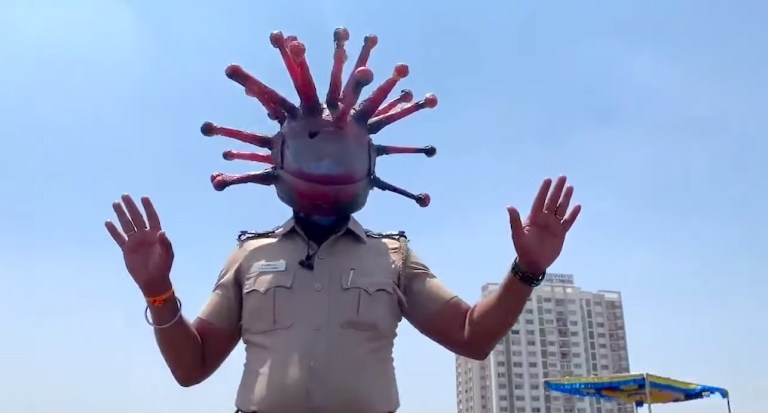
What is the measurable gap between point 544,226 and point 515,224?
0.11 metres

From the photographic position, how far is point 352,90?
2975 mm

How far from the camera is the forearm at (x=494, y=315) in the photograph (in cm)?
273

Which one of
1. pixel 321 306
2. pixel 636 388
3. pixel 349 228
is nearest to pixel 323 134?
pixel 349 228

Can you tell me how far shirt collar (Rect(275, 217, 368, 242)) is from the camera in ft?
10.2

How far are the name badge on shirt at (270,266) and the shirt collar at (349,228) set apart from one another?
19 centimetres

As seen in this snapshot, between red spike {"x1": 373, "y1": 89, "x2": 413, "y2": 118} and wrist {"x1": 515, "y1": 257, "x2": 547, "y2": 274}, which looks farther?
red spike {"x1": 373, "y1": 89, "x2": 413, "y2": 118}

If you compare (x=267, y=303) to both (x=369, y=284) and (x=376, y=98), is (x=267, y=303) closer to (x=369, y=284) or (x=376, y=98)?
(x=369, y=284)

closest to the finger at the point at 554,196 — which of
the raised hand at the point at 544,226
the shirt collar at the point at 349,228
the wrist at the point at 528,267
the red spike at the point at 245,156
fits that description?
the raised hand at the point at 544,226

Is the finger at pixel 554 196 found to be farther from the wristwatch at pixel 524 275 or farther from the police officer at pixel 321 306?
the wristwatch at pixel 524 275

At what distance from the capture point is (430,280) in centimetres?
313

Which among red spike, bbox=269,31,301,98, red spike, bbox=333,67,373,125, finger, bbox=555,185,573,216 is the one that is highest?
red spike, bbox=269,31,301,98

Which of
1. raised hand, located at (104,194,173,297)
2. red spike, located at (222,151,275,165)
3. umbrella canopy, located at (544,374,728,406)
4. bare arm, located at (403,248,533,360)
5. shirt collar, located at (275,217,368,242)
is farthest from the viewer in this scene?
umbrella canopy, located at (544,374,728,406)

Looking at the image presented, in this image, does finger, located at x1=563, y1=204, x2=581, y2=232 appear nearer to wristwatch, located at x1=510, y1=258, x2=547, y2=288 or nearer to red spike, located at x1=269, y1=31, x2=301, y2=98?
wristwatch, located at x1=510, y1=258, x2=547, y2=288

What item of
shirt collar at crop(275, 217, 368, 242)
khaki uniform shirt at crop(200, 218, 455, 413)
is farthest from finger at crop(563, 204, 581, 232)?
shirt collar at crop(275, 217, 368, 242)
